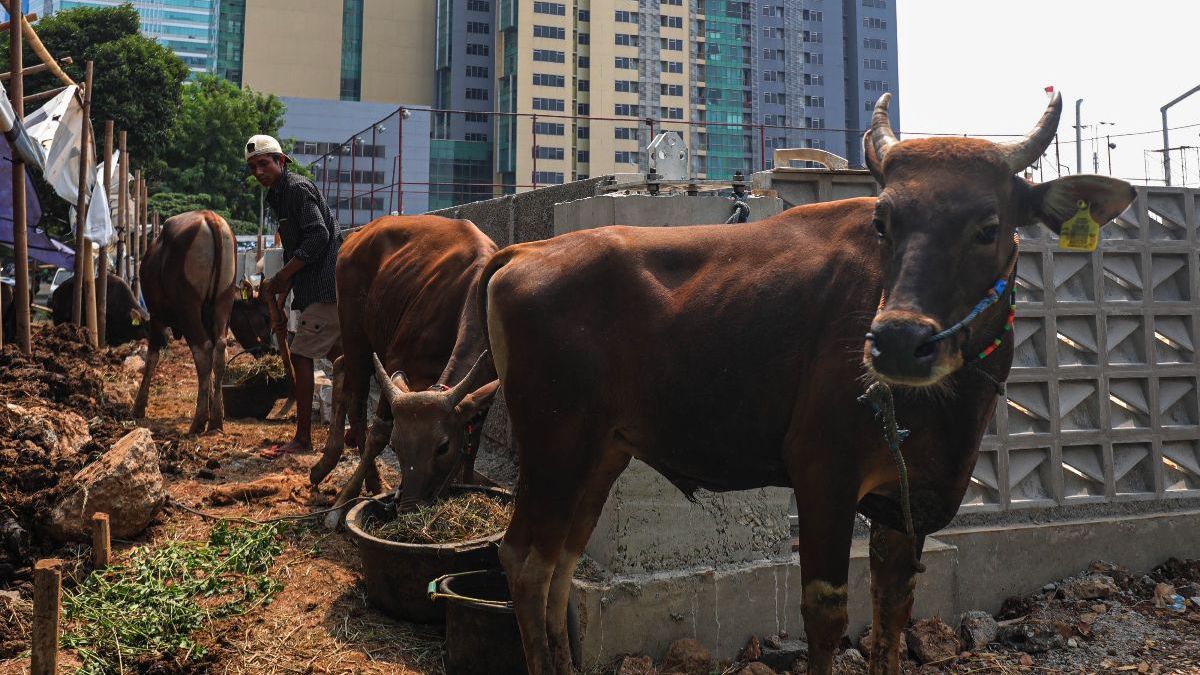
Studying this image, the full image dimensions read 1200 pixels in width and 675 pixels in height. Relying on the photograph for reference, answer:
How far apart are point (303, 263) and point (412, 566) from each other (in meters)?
3.54

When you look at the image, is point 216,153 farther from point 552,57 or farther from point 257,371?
point 552,57

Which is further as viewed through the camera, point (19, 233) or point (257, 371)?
point (257, 371)

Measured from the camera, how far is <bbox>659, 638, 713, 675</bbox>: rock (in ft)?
13.3

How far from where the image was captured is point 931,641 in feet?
14.4

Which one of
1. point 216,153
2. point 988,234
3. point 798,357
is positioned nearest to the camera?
point 988,234

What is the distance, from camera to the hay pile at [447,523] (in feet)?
14.4

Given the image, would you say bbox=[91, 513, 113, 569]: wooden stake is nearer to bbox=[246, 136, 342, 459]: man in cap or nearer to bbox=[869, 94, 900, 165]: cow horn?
bbox=[246, 136, 342, 459]: man in cap

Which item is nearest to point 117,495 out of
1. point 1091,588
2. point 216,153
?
point 1091,588

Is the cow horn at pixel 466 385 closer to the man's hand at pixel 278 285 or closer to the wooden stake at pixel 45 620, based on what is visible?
the wooden stake at pixel 45 620

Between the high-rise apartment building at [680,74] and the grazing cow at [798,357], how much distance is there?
6728 cm

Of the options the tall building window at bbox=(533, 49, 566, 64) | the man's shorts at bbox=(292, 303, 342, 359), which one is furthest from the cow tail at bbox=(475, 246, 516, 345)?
the tall building window at bbox=(533, 49, 566, 64)

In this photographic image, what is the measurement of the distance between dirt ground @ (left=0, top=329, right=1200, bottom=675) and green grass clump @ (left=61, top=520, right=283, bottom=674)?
10cm

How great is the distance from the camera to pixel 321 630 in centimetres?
425

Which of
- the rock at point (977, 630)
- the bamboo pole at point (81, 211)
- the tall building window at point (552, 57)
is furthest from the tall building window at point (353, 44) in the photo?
the rock at point (977, 630)
